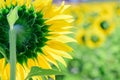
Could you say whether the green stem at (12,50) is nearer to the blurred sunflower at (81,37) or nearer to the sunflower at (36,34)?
the sunflower at (36,34)

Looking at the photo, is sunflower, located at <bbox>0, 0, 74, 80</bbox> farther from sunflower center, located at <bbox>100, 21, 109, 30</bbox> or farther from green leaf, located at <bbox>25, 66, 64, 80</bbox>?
sunflower center, located at <bbox>100, 21, 109, 30</bbox>

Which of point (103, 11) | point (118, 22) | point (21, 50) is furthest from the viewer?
point (118, 22)

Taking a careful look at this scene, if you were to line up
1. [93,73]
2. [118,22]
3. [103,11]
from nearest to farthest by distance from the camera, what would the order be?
[93,73], [103,11], [118,22]

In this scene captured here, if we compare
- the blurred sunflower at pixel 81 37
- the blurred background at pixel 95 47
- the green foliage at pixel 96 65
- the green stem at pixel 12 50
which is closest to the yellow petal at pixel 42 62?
the green stem at pixel 12 50

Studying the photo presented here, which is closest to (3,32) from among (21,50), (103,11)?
(21,50)

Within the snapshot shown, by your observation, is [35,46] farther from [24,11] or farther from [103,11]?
[103,11]

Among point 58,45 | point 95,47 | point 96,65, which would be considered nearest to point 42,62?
point 58,45

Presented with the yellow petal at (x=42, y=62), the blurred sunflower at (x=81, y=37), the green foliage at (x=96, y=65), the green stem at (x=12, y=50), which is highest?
the blurred sunflower at (x=81, y=37)

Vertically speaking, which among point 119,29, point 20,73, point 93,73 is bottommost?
point 20,73
